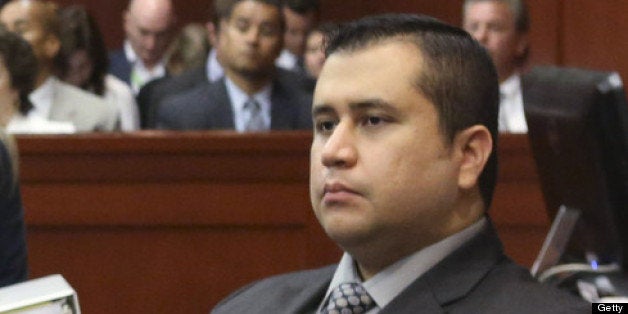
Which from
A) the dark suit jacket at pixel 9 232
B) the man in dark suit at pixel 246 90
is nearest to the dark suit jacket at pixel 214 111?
the man in dark suit at pixel 246 90

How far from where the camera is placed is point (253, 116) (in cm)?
431

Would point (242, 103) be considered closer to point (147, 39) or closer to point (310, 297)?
point (147, 39)

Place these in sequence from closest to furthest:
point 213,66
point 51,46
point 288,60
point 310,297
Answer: point 310,297, point 51,46, point 213,66, point 288,60

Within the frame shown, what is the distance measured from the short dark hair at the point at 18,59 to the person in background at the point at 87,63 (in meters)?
0.80

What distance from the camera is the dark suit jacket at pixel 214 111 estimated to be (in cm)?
421

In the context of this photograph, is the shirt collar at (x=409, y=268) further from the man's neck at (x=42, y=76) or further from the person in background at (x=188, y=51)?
the person in background at (x=188, y=51)

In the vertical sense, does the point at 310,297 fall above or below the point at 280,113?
above

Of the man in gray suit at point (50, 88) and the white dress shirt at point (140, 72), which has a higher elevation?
the man in gray suit at point (50, 88)

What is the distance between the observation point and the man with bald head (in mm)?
5816

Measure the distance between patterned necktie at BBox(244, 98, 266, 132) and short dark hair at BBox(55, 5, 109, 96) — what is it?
843mm

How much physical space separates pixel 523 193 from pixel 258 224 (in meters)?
0.71

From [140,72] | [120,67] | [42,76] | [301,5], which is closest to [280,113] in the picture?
[42,76]

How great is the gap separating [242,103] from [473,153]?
2.63 meters

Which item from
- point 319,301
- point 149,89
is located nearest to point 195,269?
point 149,89
